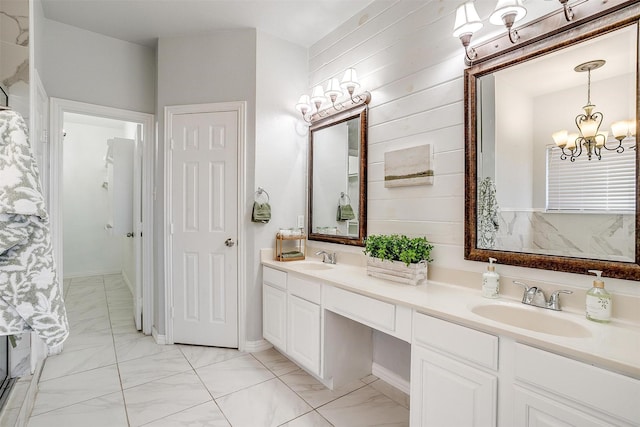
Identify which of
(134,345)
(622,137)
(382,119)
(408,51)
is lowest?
(134,345)

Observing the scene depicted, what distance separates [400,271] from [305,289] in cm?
69

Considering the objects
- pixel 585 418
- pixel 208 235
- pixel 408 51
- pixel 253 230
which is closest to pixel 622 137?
pixel 585 418

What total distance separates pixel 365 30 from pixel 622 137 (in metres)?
1.86

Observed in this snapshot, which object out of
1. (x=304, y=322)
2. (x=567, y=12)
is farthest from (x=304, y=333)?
(x=567, y=12)

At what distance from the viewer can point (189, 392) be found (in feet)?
7.18

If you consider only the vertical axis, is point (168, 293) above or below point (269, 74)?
below

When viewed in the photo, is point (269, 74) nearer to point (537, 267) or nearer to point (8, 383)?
point (537, 267)

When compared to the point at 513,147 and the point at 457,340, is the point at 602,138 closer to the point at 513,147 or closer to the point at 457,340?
the point at 513,147

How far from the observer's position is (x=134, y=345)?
9.64ft

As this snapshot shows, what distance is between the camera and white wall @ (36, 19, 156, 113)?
9.02 ft

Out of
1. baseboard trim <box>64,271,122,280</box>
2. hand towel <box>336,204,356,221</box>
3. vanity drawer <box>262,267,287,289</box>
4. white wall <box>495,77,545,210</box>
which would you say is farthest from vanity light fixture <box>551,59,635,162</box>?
baseboard trim <box>64,271,122,280</box>

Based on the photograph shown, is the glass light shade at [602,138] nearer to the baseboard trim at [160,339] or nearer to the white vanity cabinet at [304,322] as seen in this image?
the white vanity cabinet at [304,322]

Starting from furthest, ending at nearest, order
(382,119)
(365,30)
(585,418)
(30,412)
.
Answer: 1. (365,30)
2. (382,119)
3. (30,412)
4. (585,418)

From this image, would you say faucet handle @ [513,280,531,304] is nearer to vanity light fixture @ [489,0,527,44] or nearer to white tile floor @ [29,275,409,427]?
white tile floor @ [29,275,409,427]
